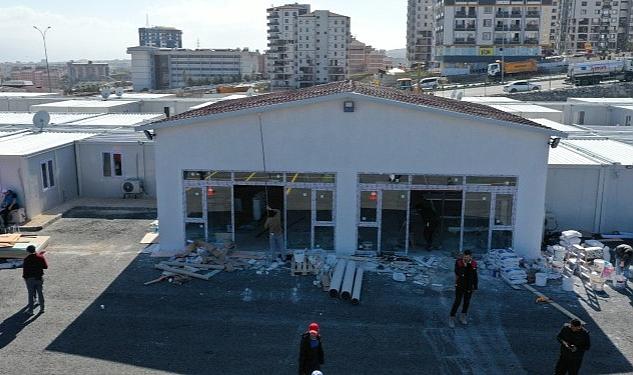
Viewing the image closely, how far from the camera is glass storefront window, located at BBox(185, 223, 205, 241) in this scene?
15258mm

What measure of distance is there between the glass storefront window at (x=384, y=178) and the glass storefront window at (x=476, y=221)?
1708 mm

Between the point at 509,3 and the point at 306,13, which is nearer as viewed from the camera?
the point at 509,3

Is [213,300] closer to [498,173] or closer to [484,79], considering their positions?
[498,173]

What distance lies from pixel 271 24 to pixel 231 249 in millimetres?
133074

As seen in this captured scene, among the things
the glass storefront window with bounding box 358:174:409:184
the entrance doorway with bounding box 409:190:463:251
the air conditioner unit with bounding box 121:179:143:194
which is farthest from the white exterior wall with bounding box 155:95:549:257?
Result: the air conditioner unit with bounding box 121:179:143:194

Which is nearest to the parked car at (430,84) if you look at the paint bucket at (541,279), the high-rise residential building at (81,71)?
the paint bucket at (541,279)

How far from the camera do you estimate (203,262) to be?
1426cm

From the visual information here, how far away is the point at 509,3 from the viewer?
89.5 m

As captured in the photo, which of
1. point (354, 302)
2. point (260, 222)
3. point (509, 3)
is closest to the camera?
point (354, 302)

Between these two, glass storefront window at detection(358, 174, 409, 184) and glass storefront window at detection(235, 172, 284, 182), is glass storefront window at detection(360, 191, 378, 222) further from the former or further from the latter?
glass storefront window at detection(235, 172, 284, 182)

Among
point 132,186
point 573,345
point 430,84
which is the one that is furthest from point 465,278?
point 430,84

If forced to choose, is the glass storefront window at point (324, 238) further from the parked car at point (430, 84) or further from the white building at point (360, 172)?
the parked car at point (430, 84)

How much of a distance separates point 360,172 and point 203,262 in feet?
15.0

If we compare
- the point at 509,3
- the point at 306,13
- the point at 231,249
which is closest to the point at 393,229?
the point at 231,249
